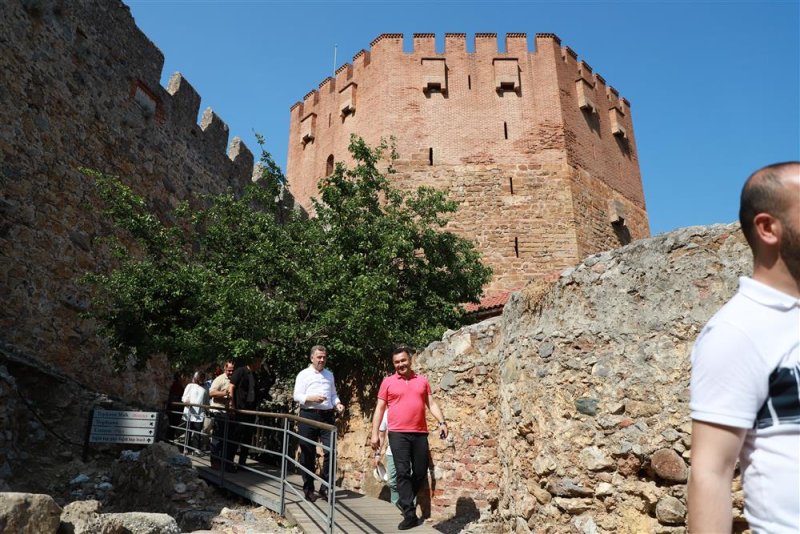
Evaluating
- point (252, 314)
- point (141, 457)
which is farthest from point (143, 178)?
point (141, 457)

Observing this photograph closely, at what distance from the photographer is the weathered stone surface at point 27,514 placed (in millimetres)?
3370

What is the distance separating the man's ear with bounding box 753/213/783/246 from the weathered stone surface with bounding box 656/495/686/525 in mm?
2580

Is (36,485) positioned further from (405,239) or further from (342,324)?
(405,239)

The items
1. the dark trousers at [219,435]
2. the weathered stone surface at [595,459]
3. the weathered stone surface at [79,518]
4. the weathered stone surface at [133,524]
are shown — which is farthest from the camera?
the dark trousers at [219,435]

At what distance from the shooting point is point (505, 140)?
54.9ft

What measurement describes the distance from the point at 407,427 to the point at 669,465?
2.34 meters

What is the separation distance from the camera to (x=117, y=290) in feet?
26.3

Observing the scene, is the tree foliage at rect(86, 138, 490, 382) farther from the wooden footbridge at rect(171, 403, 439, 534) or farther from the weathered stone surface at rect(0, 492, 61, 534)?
the weathered stone surface at rect(0, 492, 61, 534)

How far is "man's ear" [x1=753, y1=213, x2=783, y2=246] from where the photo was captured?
52.4 inches

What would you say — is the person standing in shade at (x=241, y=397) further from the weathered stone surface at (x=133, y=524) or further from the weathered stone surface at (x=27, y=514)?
the weathered stone surface at (x=27, y=514)

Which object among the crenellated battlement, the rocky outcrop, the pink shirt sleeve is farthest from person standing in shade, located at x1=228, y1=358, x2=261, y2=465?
the crenellated battlement

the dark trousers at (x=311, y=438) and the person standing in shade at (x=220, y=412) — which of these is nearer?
the dark trousers at (x=311, y=438)

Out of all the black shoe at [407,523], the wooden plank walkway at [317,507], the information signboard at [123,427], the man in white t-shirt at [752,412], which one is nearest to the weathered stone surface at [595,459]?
the wooden plank walkway at [317,507]

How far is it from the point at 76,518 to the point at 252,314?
359 cm
